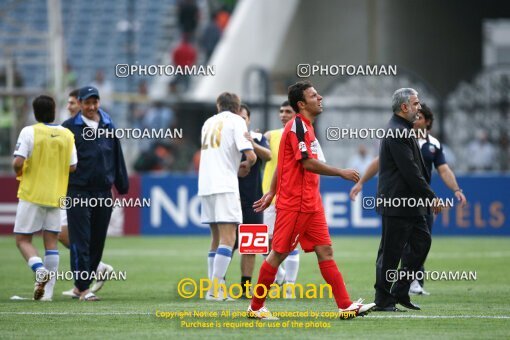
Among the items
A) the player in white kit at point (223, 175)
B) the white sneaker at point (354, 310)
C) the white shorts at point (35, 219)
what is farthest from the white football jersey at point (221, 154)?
the white sneaker at point (354, 310)

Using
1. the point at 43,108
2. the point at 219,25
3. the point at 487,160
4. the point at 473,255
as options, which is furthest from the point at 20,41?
the point at 43,108

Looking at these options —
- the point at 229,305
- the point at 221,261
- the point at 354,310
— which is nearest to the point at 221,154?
the point at 221,261

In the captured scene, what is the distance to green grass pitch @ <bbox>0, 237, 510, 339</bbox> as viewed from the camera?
10250 mm

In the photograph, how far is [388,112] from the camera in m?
25.6

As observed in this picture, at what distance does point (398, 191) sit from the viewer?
465 inches

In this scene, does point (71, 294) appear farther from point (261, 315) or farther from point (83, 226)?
point (261, 315)

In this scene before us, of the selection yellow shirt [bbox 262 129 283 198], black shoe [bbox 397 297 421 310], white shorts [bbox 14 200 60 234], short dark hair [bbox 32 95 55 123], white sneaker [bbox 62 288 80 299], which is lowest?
black shoe [bbox 397 297 421 310]

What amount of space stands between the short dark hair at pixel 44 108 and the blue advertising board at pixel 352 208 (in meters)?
11.6

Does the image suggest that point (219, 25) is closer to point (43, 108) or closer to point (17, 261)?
point (17, 261)

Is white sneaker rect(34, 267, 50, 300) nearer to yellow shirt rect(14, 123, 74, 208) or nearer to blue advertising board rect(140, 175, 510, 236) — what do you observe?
yellow shirt rect(14, 123, 74, 208)

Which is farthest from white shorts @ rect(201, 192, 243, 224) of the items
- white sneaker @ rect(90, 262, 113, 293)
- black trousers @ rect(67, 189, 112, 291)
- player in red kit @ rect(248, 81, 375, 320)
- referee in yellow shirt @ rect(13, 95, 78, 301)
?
player in red kit @ rect(248, 81, 375, 320)

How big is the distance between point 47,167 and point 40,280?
4.38ft

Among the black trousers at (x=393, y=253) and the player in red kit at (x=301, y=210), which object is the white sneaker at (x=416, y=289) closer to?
the black trousers at (x=393, y=253)

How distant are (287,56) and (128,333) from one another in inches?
897
